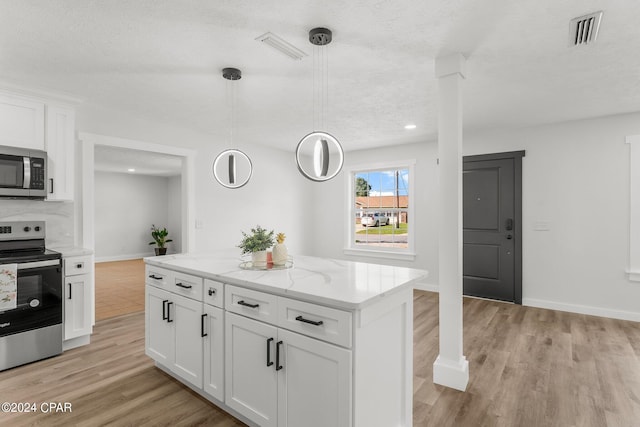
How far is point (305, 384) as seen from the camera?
1664 millimetres

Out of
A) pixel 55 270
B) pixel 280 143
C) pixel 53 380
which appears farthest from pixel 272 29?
pixel 280 143

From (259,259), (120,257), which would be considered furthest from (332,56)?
(120,257)

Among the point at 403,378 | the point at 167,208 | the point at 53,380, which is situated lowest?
the point at 53,380

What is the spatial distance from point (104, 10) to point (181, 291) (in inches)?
71.4

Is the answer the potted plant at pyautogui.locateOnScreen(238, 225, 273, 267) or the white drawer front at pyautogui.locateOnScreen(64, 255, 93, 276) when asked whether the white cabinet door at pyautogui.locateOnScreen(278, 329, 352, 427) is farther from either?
the white drawer front at pyautogui.locateOnScreen(64, 255, 93, 276)

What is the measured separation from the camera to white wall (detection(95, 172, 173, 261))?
869 cm

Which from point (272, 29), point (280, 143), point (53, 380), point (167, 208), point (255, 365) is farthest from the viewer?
point (167, 208)

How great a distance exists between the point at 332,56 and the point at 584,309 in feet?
14.3

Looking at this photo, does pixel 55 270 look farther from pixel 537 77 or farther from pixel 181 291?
pixel 537 77

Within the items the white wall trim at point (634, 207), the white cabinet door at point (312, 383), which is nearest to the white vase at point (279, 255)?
the white cabinet door at point (312, 383)

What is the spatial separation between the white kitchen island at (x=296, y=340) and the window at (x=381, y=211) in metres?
3.64

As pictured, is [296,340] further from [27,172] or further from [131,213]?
[131,213]

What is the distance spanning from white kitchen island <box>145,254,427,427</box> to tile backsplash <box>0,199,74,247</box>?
174cm

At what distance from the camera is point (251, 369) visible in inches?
75.2
